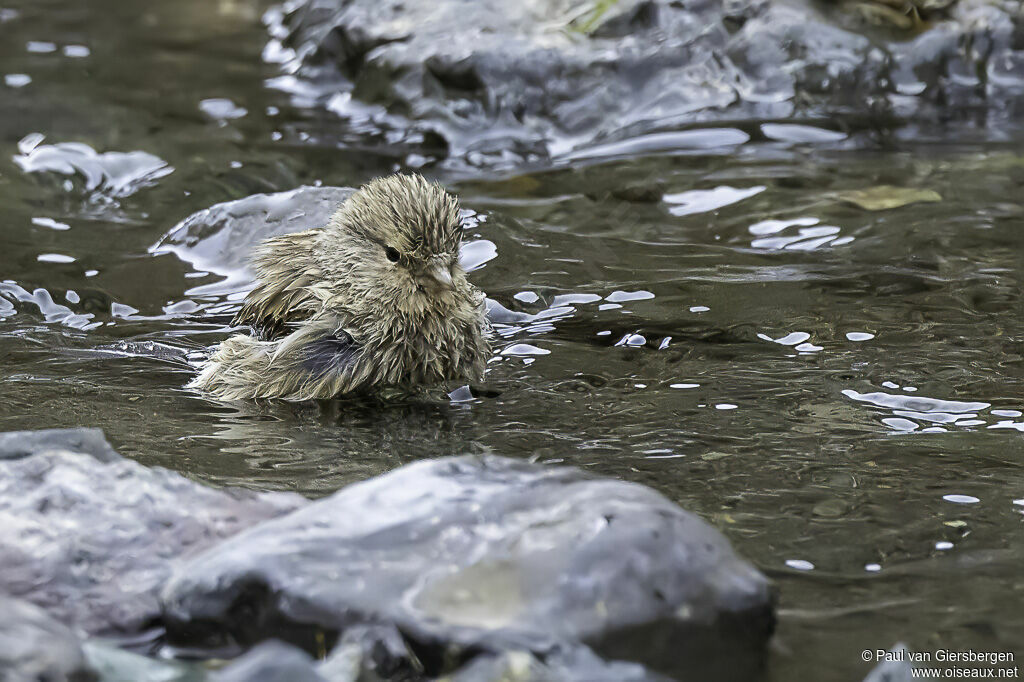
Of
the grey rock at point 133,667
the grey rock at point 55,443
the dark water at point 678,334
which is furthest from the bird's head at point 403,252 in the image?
the grey rock at point 133,667

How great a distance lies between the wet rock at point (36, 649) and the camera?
114 inches

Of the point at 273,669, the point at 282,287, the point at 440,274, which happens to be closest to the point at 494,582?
the point at 273,669

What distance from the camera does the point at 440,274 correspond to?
17.5 ft

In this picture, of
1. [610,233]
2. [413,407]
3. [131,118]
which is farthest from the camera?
[131,118]

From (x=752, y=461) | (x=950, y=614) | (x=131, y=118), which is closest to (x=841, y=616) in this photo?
(x=950, y=614)

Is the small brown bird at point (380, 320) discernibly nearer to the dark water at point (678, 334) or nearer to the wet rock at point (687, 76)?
the dark water at point (678, 334)

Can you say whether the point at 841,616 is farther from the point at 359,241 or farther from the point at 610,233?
the point at 610,233

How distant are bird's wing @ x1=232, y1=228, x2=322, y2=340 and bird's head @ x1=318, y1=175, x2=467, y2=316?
0.55ft

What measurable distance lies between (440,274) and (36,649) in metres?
2.70

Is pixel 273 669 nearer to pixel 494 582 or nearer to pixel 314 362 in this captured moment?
pixel 494 582

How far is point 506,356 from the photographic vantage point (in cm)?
574

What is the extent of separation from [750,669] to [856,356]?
8.01ft

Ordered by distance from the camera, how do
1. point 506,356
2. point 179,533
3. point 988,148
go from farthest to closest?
1. point 988,148
2. point 506,356
3. point 179,533

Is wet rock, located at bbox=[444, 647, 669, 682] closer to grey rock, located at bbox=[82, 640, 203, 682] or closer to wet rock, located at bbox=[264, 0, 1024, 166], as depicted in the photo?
grey rock, located at bbox=[82, 640, 203, 682]
